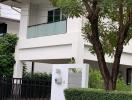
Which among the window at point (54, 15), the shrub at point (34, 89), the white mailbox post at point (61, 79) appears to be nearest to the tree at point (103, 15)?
the white mailbox post at point (61, 79)

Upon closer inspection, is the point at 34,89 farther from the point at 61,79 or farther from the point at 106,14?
the point at 106,14

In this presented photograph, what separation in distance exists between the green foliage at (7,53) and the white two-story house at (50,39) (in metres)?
0.68

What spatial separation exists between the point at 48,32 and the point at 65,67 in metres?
8.45

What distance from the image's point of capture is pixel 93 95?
10039 millimetres

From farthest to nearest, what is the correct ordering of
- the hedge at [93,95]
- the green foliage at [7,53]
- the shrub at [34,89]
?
1. the green foliage at [7,53]
2. the shrub at [34,89]
3. the hedge at [93,95]

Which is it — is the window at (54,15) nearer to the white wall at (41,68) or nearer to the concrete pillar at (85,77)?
the white wall at (41,68)

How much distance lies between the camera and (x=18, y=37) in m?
24.5

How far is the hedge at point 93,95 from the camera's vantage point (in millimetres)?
9305

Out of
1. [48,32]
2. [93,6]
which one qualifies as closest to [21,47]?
[48,32]

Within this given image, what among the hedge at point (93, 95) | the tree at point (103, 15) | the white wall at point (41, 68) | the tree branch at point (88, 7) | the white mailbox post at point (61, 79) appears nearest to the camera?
the hedge at point (93, 95)

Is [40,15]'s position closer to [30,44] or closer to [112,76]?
[30,44]

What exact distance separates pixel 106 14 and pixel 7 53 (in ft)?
50.3

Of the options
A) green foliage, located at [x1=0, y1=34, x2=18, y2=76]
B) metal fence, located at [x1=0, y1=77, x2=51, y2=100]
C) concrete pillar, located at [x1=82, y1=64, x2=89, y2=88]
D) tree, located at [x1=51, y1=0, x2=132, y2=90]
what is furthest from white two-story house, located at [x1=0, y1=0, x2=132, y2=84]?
tree, located at [x1=51, y1=0, x2=132, y2=90]

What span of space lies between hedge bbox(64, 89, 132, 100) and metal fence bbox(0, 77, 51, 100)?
24.5 ft
